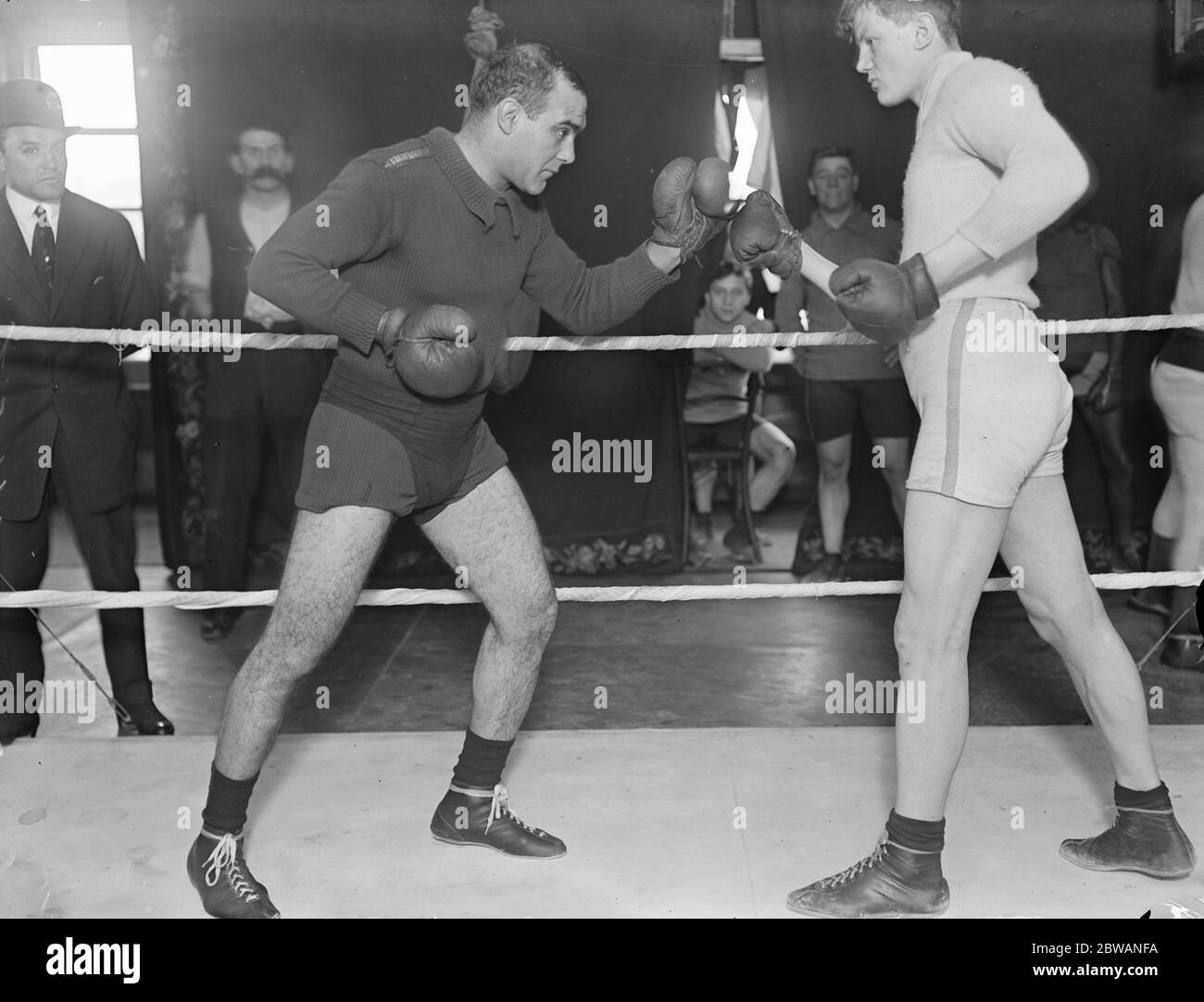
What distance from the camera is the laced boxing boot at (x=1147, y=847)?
1857 millimetres

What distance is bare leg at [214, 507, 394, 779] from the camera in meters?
1.75

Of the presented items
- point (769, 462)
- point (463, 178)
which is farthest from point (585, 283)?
point (769, 462)

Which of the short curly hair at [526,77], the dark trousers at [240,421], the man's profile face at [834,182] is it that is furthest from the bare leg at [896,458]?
the short curly hair at [526,77]

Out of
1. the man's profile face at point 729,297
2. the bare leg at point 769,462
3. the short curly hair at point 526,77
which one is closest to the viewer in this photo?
the short curly hair at point 526,77

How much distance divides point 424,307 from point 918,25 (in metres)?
0.76

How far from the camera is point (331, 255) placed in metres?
1.67

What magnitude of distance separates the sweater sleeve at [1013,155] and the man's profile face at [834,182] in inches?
107

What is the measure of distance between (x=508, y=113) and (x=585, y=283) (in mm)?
314

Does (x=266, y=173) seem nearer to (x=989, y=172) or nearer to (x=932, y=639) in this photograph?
(x=989, y=172)

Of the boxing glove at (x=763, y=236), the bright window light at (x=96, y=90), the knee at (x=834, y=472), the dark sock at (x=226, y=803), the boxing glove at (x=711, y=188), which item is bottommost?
the dark sock at (x=226, y=803)

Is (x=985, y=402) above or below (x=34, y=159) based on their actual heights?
below

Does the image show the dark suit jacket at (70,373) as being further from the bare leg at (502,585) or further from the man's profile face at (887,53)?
the man's profile face at (887,53)

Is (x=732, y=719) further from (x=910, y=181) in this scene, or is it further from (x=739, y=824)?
(x=910, y=181)
